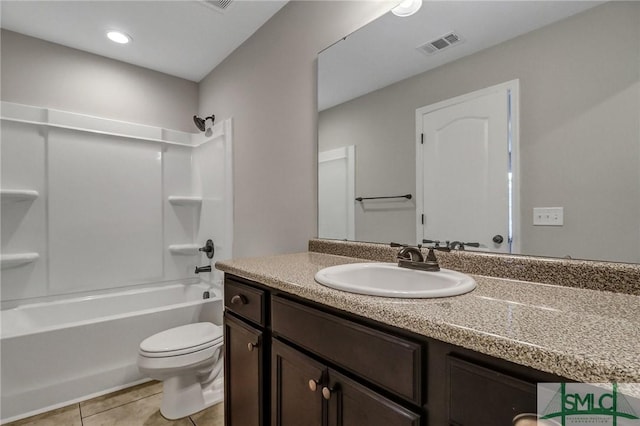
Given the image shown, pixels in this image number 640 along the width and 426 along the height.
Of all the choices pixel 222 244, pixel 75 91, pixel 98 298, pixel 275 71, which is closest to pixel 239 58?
pixel 275 71

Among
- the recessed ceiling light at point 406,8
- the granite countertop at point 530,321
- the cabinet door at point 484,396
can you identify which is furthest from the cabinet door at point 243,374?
the recessed ceiling light at point 406,8

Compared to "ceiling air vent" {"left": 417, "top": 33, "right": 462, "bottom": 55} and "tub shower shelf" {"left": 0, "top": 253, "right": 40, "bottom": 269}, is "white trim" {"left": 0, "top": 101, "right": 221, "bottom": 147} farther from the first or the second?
"ceiling air vent" {"left": 417, "top": 33, "right": 462, "bottom": 55}

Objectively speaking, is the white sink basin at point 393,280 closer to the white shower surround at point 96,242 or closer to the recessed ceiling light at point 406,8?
the recessed ceiling light at point 406,8

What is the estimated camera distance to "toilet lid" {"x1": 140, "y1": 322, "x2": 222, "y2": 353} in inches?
69.7

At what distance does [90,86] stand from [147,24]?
854 mm

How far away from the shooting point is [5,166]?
7.28 feet

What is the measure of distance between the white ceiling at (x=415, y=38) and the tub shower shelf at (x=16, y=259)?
7.80 ft

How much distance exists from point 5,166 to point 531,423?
3.22 metres

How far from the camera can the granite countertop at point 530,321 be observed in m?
0.45

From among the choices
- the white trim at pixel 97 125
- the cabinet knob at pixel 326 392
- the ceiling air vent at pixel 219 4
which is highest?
the ceiling air vent at pixel 219 4

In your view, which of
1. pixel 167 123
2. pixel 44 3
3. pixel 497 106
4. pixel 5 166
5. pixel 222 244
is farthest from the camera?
pixel 167 123

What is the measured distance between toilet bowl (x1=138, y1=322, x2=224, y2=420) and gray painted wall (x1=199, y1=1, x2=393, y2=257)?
0.67 meters

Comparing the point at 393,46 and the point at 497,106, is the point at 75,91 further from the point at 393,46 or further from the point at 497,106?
the point at 497,106

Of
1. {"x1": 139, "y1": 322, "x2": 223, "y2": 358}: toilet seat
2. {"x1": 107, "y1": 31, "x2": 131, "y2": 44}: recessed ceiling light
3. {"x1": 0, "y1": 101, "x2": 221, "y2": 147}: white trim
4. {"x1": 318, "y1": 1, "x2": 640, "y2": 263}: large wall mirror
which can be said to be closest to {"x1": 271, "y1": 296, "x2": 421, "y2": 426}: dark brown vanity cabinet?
Result: {"x1": 318, "y1": 1, "x2": 640, "y2": 263}: large wall mirror
